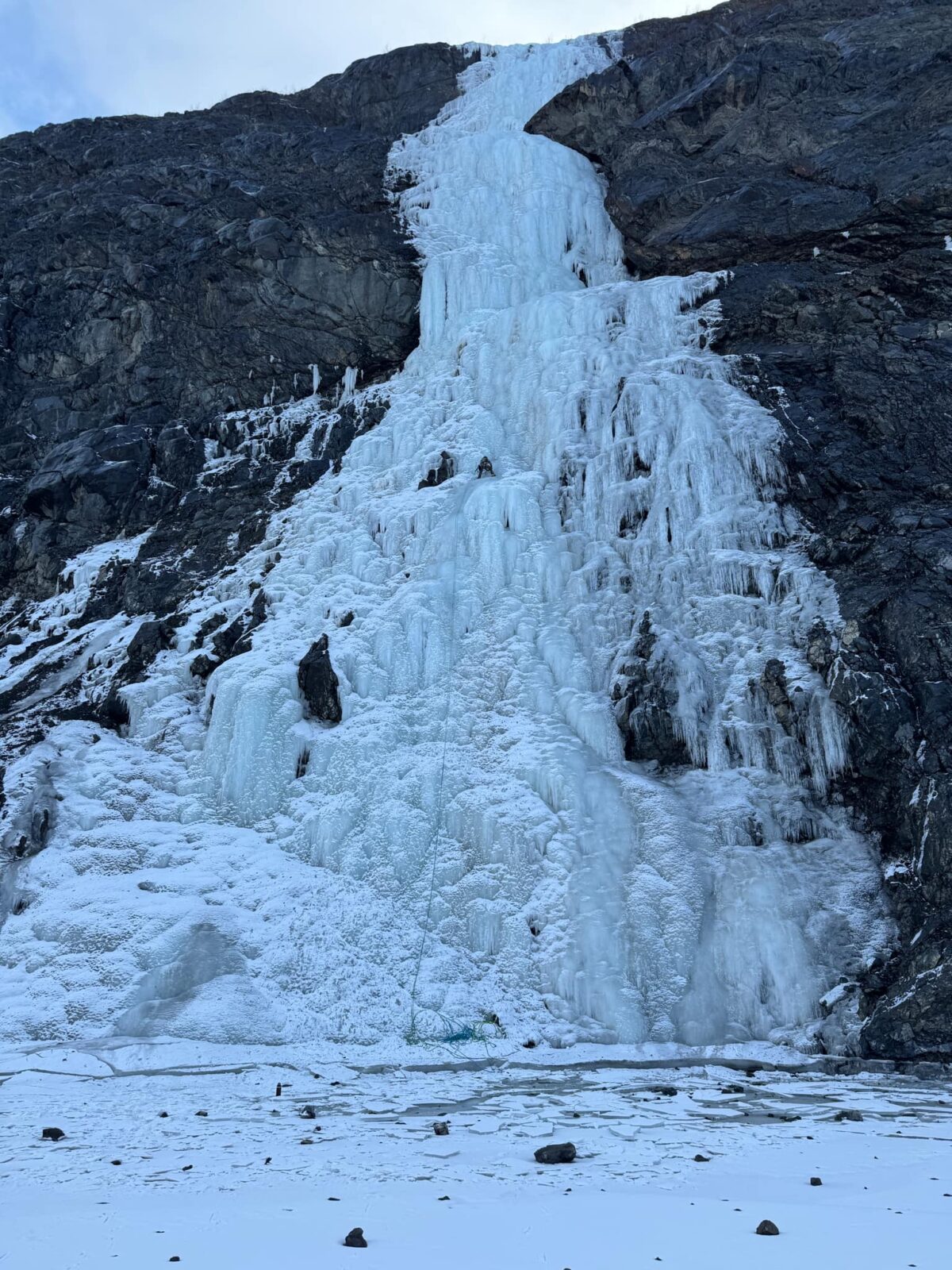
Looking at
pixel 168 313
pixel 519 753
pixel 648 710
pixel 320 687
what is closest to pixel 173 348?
pixel 168 313

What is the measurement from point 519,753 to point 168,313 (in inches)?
810

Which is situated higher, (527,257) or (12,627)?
(527,257)

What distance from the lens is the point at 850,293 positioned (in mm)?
22344

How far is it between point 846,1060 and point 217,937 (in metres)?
8.98

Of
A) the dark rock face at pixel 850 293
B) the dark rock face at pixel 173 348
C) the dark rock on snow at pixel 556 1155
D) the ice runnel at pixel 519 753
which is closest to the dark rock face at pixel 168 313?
the dark rock face at pixel 173 348

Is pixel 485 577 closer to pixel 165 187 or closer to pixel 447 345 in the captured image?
pixel 447 345

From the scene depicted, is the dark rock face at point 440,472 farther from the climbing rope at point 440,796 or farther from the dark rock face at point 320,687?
the dark rock face at point 320,687

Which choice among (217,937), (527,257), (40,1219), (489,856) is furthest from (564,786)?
(527,257)

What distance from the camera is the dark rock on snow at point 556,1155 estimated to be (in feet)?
23.0

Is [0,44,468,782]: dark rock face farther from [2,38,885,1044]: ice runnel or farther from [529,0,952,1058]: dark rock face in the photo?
[529,0,952,1058]: dark rock face

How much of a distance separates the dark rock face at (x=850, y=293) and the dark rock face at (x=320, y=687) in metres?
5.47

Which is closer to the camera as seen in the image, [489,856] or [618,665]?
[489,856]

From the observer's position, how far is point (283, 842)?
16.6 metres

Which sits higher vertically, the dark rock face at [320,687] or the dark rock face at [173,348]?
the dark rock face at [173,348]
